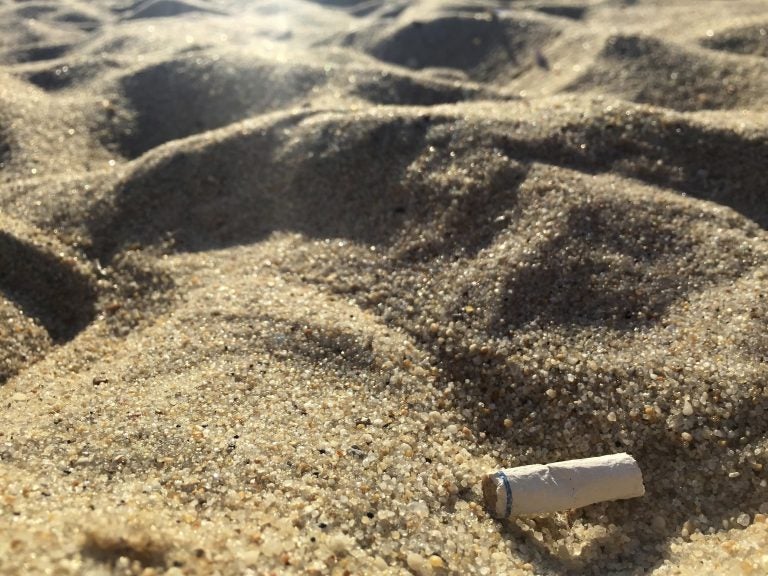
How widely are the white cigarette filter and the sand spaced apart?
76 mm

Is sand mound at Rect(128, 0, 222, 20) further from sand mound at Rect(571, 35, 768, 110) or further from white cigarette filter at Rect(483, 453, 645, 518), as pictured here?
white cigarette filter at Rect(483, 453, 645, 518)

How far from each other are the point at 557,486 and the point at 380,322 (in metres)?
0.86

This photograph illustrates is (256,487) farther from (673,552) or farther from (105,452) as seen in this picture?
(673,552)

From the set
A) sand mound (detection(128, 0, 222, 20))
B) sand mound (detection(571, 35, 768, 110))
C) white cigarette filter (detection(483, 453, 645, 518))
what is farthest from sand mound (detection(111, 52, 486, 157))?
sand mound (detection(128, 0, 222, 20))

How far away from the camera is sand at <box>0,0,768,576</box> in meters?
1.64

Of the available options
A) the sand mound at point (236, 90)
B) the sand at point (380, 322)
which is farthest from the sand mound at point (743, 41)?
the sand mound at point (236, 90)

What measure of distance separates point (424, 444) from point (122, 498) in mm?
808

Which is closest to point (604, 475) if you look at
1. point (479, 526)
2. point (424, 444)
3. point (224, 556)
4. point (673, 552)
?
point (673, 552)

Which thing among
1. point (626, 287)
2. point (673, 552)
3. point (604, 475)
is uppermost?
point (626, 287)

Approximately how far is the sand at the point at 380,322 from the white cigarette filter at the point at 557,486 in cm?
8

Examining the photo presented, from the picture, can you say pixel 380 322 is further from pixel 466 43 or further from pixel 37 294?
pixel 466 43

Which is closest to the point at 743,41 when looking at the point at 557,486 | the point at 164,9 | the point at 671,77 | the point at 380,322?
the point at 671,77

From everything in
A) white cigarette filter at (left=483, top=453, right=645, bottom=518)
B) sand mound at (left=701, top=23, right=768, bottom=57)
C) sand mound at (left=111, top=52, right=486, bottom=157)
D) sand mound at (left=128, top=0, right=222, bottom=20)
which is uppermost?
sand mound at (left=701, top=23, right=768, bottom=57)

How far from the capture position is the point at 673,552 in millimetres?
1685
